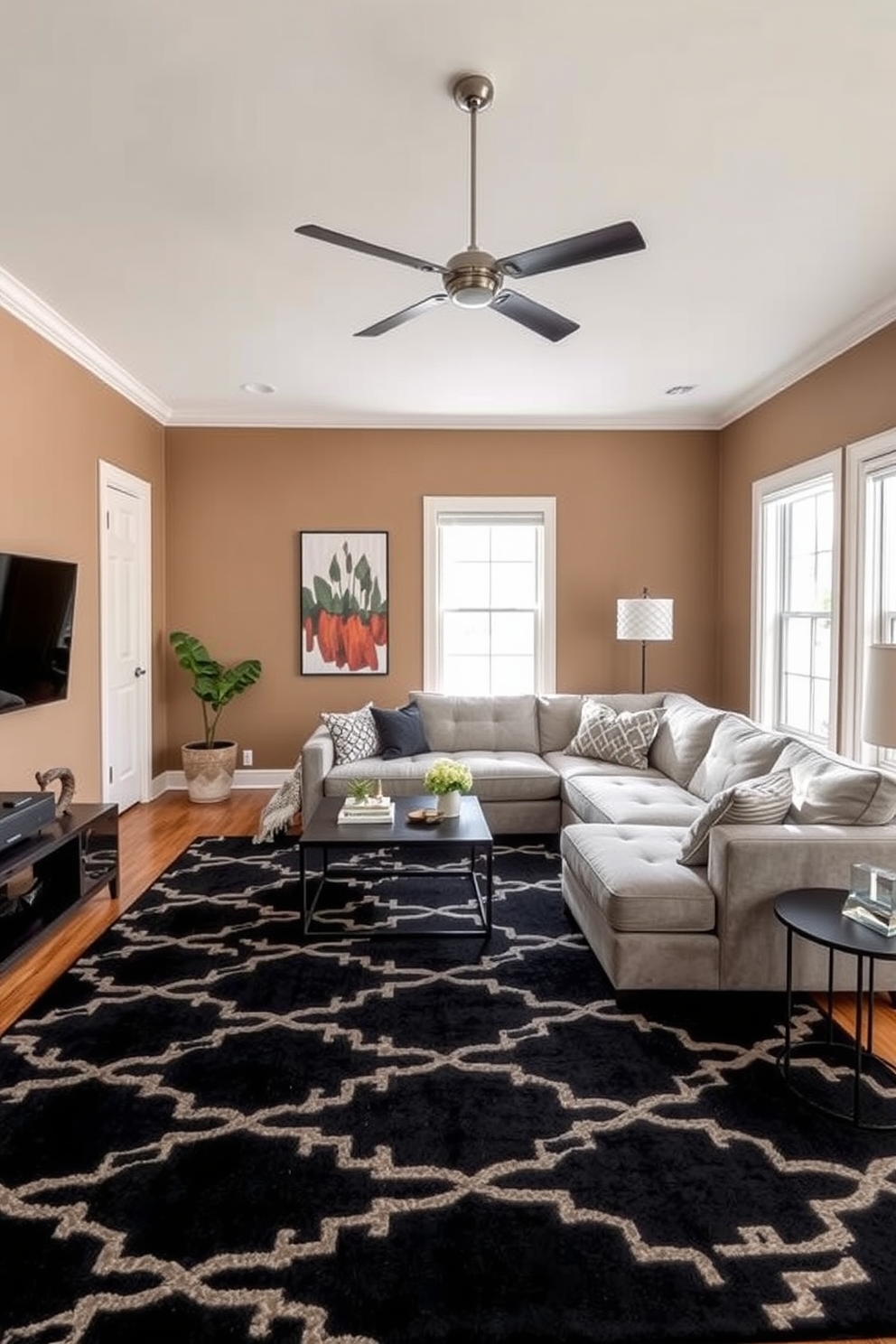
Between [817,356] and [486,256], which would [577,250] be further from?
[817,356]

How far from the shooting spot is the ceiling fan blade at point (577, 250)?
83.6 inches

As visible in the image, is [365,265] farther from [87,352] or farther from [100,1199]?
[100,1199]

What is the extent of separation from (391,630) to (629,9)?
434 cm

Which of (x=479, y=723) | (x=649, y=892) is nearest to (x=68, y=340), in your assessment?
(x=479, y=723)

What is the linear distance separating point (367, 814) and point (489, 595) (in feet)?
9.46

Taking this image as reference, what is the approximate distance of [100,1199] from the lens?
1766 millimetres

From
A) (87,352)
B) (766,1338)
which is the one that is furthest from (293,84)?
(766,1338)

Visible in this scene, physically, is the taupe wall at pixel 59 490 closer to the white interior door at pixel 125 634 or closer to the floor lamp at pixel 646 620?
the white interior door at pixel 125 634

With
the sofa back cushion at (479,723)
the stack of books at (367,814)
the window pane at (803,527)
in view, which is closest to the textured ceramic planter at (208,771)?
the sofa back cushion at (479,723)

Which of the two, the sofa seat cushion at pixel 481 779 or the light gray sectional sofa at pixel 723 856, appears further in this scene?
the sofa seat cushion at pixel 481 779

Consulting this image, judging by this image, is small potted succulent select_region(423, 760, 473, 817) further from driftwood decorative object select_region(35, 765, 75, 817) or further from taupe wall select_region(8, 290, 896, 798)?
Answer: taupe wall select_region(8, 290, 896, 798)

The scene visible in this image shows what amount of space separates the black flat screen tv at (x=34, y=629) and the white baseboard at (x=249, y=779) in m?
2.10

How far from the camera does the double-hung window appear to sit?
5.89m

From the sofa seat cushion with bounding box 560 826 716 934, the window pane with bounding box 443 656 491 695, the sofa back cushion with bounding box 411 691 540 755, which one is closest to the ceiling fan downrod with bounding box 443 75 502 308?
the sofa seat cushion with bounding box 560 826 716 934
